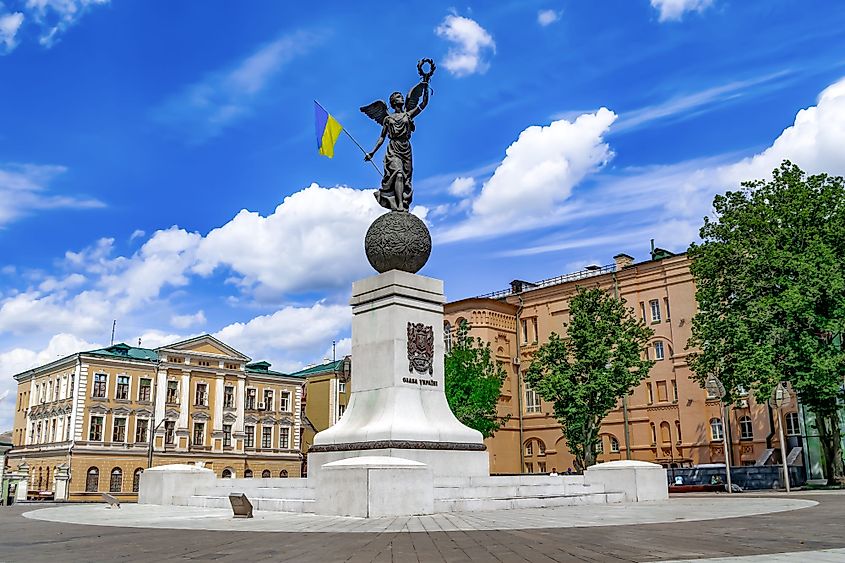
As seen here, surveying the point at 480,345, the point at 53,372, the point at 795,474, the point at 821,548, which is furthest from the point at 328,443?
the point at 53,372

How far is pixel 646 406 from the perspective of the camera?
5294 cm

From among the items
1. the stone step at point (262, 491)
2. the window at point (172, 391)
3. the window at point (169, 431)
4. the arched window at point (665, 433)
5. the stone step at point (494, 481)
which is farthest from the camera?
the window at point (172, 391)

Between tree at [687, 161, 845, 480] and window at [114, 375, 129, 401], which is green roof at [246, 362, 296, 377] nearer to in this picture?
window at [114, 375, 129, 401]

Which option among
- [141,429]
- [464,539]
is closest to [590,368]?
[464,539]

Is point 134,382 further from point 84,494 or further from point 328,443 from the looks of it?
point 328,443

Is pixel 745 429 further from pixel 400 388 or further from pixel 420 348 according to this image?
pixel 400 388

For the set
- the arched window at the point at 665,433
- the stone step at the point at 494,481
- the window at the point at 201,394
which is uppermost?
the window at the point at 201,394

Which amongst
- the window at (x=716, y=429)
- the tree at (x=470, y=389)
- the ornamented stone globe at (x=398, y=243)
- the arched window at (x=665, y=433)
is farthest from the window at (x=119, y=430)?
the ornamented stone globe at (x=398, y=243)

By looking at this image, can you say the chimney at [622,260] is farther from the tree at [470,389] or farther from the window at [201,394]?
the window at [201,394]

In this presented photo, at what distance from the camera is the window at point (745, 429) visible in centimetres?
4678

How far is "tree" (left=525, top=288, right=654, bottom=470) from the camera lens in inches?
1625

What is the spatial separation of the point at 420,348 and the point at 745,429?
34.1m

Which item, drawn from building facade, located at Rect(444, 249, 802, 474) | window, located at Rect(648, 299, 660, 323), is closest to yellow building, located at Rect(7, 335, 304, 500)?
building facade, located at Rect(444, 249, 802, 474)

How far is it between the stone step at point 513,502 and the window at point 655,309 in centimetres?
3537
